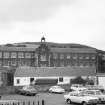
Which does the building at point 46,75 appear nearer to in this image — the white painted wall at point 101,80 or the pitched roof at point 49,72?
the pitched roof at point 49,72

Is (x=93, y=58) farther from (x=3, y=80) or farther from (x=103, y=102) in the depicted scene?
(x=103, y=102)

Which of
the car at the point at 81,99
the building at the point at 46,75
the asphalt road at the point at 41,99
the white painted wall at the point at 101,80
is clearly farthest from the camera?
the building at the point at 46,75

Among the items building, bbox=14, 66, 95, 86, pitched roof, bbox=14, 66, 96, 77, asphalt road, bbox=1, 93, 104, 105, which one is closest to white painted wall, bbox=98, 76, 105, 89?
building, bbox=14, 66, 95, 86

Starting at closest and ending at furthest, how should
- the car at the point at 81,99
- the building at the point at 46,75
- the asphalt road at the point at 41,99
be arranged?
the car at the point at 81,99
the asphalt road at the point at 41,99
the building at the point at 46,75

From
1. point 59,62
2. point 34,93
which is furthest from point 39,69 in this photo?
point 59,62

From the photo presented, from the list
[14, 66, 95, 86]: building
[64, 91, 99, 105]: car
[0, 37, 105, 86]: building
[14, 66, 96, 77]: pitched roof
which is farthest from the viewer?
[0, 37, 105, 86]: building

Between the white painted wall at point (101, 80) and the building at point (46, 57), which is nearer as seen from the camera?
the white painted wall at point (101, 80)

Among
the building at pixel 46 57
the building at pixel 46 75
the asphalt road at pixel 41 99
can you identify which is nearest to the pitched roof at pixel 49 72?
the building at pixel 46 75

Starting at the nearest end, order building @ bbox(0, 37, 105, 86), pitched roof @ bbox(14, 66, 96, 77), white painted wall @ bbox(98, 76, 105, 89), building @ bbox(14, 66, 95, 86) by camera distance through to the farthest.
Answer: white painted wall @ bbox(98, 76, 105, 89)
building @ bbox(14, 66, 95, 86)
pitched roof @ bbox(14, 66, 96, 77)
building @ bbox(0, 37, 105, 86)

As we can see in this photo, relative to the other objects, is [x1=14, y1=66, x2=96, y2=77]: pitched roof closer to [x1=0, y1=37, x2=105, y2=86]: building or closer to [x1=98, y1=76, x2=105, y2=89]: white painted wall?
[x1=98, y1=76, x2=105, y2=89]: white painted wall

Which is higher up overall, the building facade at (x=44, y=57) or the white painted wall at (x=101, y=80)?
the building facade at (x=44, y=57)

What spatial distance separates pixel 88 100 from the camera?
Answer: 29062mm

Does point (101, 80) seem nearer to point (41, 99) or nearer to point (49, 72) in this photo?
point (49, 72)

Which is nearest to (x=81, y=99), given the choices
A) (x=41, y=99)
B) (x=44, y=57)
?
(x=41, y=99)
